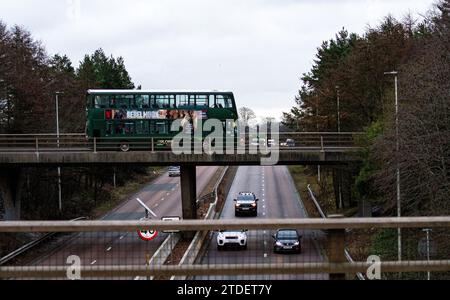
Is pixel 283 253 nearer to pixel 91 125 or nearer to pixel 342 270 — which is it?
pixel 342 270

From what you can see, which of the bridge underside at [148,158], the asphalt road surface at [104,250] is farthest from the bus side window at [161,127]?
the asphalt road surface at [104,250]

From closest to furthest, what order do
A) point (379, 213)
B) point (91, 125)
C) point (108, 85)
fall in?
point (379, 213) → point (91, 125) → point (108, 85)

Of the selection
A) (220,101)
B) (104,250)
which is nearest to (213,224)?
(104,250)

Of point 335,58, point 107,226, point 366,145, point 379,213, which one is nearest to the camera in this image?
point 107,226

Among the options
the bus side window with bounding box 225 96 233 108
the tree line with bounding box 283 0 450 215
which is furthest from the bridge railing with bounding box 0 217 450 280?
the bus side window with bounding box 225 96 233 108

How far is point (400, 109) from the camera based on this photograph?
31.2 metres

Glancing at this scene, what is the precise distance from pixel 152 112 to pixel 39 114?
15555 millimetres

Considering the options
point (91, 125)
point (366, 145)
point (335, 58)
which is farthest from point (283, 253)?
point (335, 58)

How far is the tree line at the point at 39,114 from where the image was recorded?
51875 millimetres

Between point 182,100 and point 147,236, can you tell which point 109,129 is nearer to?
point 182,100

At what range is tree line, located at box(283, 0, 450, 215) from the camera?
87.7 feet

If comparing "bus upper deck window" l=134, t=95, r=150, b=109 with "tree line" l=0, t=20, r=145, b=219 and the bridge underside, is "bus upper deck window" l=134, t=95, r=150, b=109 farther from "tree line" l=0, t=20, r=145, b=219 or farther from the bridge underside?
"tree line" l=0, t=20, r=145, b=219

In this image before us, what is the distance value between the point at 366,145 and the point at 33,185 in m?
31.9
